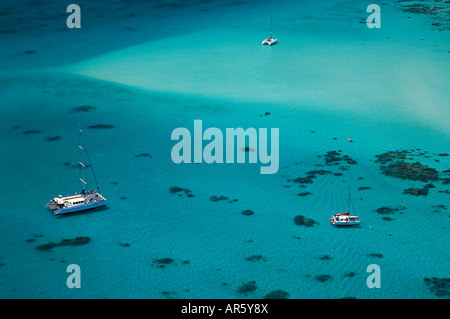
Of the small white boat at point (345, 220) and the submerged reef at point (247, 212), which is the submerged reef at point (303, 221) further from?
the submerged reef at point (247, 212)

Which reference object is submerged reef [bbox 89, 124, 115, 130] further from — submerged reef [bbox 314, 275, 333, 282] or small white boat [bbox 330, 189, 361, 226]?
submerged reef [bbox 314, 275, 333, 282]

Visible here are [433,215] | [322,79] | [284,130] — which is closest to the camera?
[433,215]

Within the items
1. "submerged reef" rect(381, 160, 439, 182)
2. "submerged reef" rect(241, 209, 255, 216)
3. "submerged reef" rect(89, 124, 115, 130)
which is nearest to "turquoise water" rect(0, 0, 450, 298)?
"submerged reef" rect(89, 124, 115, 130)

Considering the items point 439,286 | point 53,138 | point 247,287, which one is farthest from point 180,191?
point 439,286

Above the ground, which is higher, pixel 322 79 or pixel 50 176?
pixel 322 79

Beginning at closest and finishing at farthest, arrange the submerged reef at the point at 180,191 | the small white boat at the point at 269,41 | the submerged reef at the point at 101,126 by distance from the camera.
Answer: the submerged reef at the point at 180,191 < the submerged reef at the point at 101,126 < the small white boat at the point at 269,41

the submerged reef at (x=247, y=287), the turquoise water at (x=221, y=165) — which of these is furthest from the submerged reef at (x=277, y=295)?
the submerged reef at (x=247, y=287)
